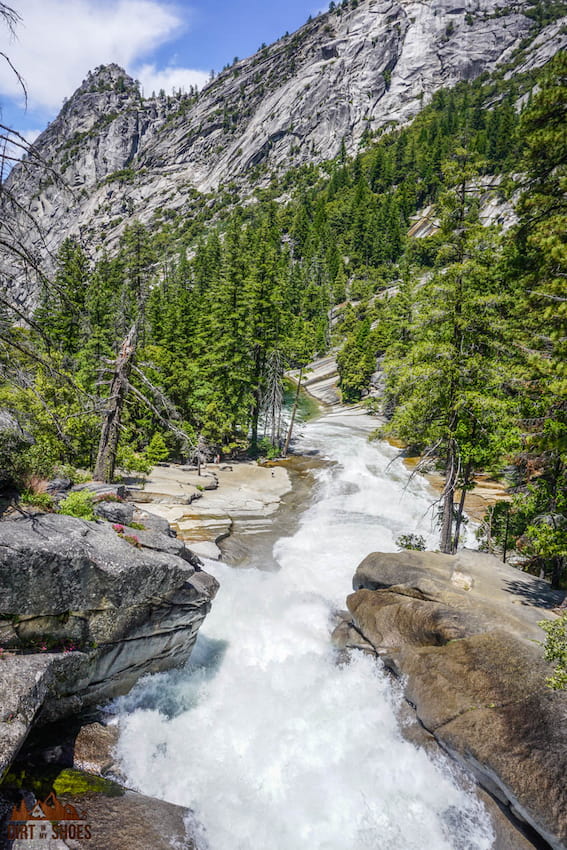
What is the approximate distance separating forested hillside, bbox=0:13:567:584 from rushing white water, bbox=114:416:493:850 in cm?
547

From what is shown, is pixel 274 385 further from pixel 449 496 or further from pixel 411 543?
pixel 449 496

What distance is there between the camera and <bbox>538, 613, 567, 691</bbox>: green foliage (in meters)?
6.59

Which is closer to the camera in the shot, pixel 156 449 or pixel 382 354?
pixel 156 449

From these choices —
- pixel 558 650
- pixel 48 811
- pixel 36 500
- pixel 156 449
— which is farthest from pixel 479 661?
pixel 156 449

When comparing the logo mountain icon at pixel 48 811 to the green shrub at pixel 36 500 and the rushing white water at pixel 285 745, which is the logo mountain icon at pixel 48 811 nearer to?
the rushing white water at pixel 285 745

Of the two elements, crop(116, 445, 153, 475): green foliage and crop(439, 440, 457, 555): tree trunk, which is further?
A: crop(116, 445, 153, 475): green foliage

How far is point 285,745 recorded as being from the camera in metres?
8.89

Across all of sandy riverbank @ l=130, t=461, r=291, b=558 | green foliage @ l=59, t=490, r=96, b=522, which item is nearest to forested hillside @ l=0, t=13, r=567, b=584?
green foliage @ l=59, t=490, r=96, b=522

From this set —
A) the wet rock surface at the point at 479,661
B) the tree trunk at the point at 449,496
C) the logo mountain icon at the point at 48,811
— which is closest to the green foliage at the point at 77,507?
the logo mountain icon at the point at 48,811

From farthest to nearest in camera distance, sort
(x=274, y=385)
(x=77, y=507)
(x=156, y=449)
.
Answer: (x=274, y=385) < (x=156, y=449) < (x=77, y=507)

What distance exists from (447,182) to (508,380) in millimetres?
7080

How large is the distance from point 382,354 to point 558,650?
62.4 metres

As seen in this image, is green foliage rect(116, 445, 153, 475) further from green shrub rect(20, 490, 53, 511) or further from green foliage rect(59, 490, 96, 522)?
green shrub rect(20, 490, 53, 511)

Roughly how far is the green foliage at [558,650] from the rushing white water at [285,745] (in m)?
2.86
